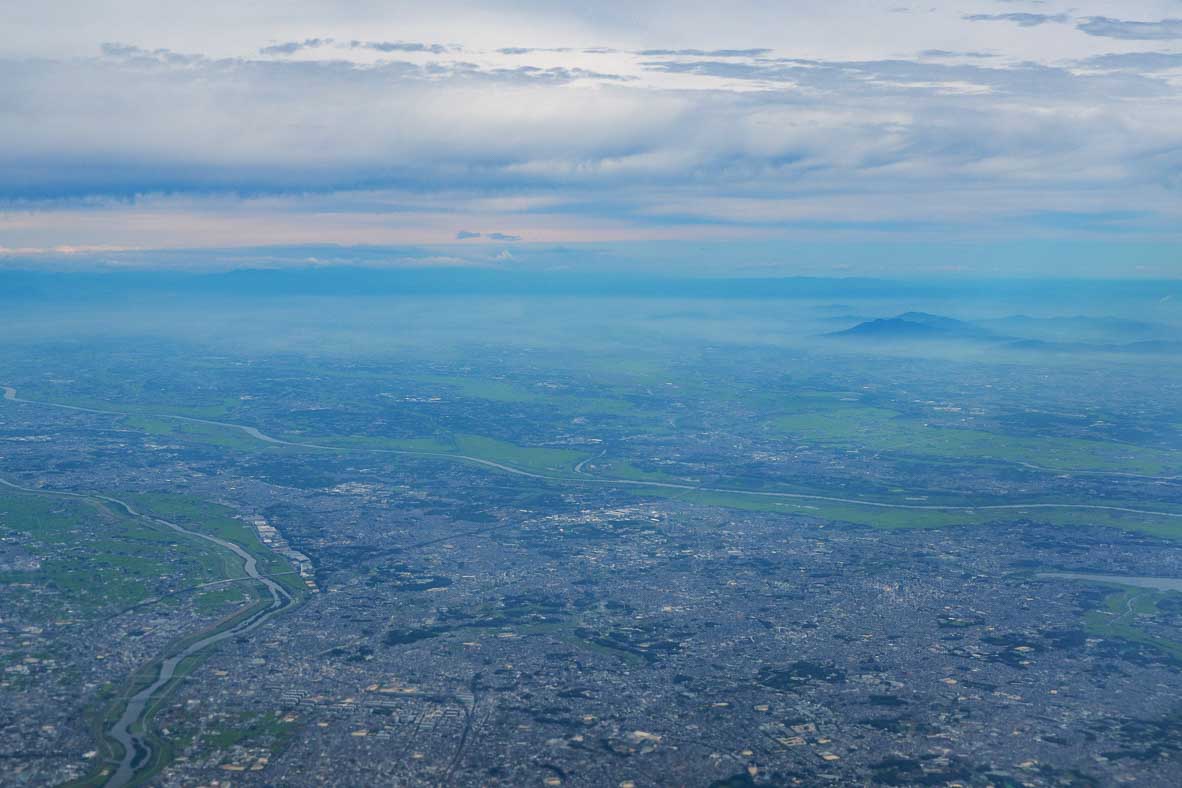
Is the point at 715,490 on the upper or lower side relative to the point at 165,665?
lower

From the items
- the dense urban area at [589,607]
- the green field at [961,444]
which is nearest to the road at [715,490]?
the dense urban area at [589,607]

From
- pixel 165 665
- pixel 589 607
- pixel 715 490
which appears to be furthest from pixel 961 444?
pixel 165 665

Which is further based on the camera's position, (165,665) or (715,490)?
(715,490)

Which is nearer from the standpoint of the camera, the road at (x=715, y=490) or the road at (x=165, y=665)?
the road at (x=165, y=665)

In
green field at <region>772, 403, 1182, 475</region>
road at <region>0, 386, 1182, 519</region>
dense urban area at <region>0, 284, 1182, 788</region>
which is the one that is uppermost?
dense urban area at <region>0, 284, 1182, 788</region>

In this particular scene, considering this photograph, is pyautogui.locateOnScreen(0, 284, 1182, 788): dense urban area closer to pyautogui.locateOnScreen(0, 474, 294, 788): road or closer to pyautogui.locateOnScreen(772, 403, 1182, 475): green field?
pyautogui.locateOnScreen(0, 474, 294, 788): road

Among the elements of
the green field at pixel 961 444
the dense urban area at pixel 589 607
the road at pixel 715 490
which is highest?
the dense urban area at pixel 589 607

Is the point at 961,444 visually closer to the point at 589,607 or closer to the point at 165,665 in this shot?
the point at 589,607

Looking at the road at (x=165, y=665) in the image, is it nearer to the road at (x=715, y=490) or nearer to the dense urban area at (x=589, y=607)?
the dense urban area at (x=589, y=607)

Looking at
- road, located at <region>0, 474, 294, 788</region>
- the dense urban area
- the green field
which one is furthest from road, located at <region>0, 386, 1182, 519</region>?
road, located at <region>0, 474, 294, 788</region>
